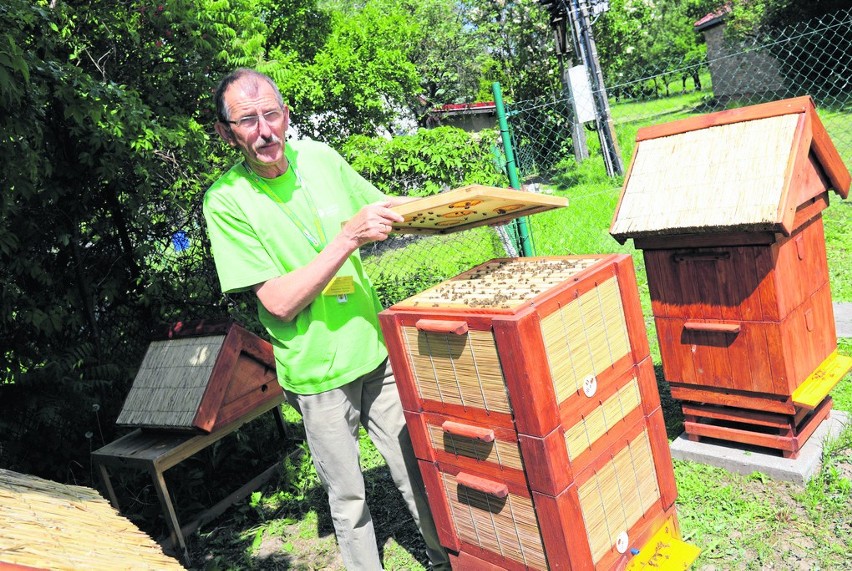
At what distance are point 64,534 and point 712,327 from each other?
2.80 m

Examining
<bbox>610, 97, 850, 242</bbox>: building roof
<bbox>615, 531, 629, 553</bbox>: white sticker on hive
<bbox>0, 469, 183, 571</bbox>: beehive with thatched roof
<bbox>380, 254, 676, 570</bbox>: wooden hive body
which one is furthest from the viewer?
<bbox>610, 97, 850, 242</bbox>: building roof

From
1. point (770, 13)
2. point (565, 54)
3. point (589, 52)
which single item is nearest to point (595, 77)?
point (589, 52)

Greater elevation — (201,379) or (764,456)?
(201,379)

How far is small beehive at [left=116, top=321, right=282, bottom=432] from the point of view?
3.77 meters

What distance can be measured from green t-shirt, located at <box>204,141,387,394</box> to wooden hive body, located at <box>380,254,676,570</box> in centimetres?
23

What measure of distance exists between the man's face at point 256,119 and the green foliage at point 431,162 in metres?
3.96

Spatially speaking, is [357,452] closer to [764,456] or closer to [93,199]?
[764,456]

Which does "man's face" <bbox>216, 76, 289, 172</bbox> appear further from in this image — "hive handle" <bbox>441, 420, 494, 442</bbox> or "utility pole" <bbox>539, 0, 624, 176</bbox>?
"utility pole" <bbox>539, 0, 624, 176</bbox>

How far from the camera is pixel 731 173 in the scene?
2.95 m

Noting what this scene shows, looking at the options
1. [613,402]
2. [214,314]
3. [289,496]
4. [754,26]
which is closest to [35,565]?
[613,402]

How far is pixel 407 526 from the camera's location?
144 inches

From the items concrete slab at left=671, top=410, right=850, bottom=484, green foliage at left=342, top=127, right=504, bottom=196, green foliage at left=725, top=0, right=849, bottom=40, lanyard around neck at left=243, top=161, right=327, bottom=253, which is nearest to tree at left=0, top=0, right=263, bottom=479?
green foliage at left=342, top=127, right=504, bottom=196

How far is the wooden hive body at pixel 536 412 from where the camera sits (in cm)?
209

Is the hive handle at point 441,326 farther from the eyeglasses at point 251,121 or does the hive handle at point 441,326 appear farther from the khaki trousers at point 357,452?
the eyeglasses at point 251,121
